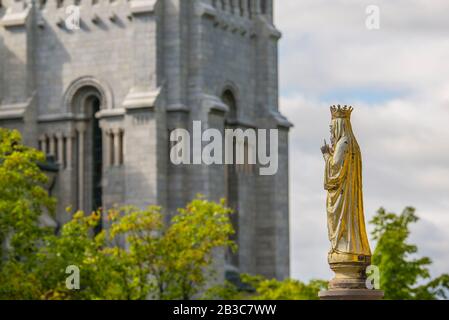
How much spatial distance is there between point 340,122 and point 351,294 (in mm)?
2649

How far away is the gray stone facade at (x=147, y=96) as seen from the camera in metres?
72.0

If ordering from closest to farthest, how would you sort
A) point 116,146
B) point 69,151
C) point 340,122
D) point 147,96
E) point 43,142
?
point 340,122
point 147,96
point 116,146
point 69,151
point 43,142

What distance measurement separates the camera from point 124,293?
5650 centimetres

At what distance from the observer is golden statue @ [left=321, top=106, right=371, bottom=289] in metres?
21.8

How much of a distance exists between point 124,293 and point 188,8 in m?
20.5

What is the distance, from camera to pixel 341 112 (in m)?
22.5

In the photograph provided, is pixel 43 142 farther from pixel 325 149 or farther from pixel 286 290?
Result: pixel 325 149

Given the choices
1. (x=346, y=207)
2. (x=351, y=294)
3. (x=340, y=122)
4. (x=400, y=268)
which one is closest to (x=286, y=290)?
(x=400, y=268)

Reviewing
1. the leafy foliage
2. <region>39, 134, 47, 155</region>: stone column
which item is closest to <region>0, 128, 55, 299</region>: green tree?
the leafy foliage

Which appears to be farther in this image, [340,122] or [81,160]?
[81,160]

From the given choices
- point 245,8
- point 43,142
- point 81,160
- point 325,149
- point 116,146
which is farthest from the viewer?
point 245,8
